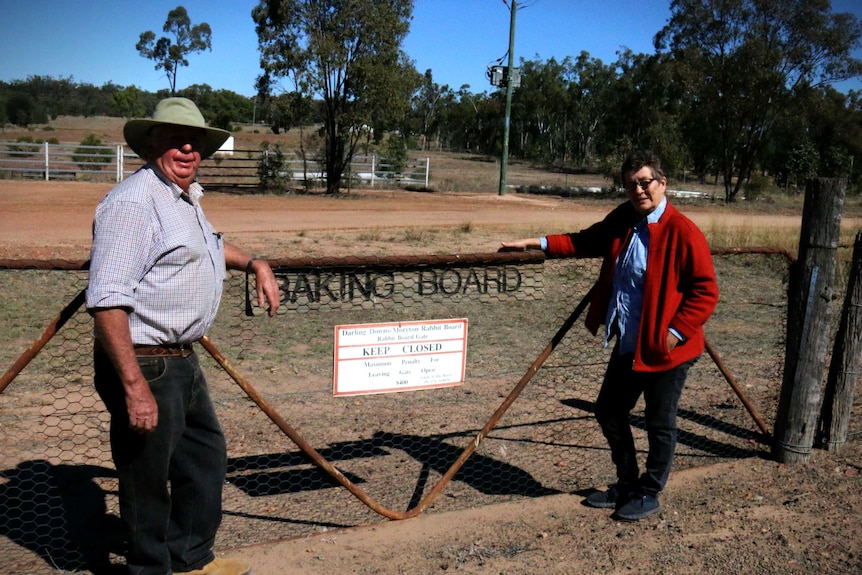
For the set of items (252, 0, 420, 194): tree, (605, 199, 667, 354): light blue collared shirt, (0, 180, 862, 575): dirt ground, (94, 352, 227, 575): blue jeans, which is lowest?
(0, 180, 862, 575): dirt ground

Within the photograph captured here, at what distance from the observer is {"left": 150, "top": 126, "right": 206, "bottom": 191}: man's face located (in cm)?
293

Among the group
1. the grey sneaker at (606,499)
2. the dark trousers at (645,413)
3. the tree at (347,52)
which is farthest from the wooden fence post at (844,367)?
the tree at (347,52)

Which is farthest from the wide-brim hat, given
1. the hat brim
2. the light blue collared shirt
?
the light blue collared shirt

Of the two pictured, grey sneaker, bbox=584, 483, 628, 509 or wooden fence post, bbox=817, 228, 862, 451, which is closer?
grey sneaker, bbox=584, 483, 628, 509

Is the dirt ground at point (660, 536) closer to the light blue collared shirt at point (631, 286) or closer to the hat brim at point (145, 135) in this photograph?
the light blue collared shirt at point (631, 286)

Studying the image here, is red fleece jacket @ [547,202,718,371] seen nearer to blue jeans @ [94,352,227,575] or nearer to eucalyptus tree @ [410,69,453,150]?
blue jeans @ [94,352,227,575]

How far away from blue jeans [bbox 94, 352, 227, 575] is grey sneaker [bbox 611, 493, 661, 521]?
201 centimetres

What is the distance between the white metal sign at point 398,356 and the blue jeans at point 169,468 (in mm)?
801

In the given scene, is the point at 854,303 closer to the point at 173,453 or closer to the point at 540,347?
the point at 540,347

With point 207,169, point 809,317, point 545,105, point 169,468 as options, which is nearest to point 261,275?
point 169,468

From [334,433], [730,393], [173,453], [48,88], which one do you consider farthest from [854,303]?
[48,88]

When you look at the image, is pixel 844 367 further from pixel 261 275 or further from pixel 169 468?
pixel 169 468

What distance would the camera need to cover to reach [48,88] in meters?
85.3

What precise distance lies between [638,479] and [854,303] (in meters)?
1.88
